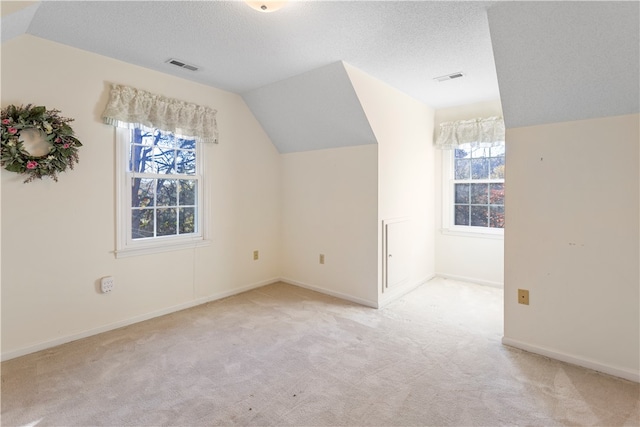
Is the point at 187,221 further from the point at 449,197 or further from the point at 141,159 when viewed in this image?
the point at 449,197

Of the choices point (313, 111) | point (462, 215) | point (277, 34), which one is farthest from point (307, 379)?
point (462, 215)

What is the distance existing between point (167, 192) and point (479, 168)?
3.63 metres

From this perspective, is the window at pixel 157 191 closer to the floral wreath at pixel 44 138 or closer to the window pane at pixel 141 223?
the window pane at pixel 141 223

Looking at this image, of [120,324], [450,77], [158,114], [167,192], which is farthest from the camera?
[167,192]

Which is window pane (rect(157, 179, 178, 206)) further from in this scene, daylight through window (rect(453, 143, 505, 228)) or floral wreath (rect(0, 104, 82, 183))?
daylight through window (rect(453, 143, 505, 228))

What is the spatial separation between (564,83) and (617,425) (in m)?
1.95

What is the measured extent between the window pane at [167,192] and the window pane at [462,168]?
11.1 feet

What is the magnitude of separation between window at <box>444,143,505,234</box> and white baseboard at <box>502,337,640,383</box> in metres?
1.80

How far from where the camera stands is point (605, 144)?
2.10 m

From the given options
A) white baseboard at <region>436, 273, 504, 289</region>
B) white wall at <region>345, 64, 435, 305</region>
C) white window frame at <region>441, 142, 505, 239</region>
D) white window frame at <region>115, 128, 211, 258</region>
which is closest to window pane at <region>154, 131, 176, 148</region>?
white window frame at <region>115, 128, 211, 258</region>

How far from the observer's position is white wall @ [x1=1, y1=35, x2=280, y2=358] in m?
2.29

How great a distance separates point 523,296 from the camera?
243 cm

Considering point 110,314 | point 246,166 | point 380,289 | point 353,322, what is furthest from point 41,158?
point 380,289

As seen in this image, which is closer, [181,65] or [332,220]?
[181,65]
